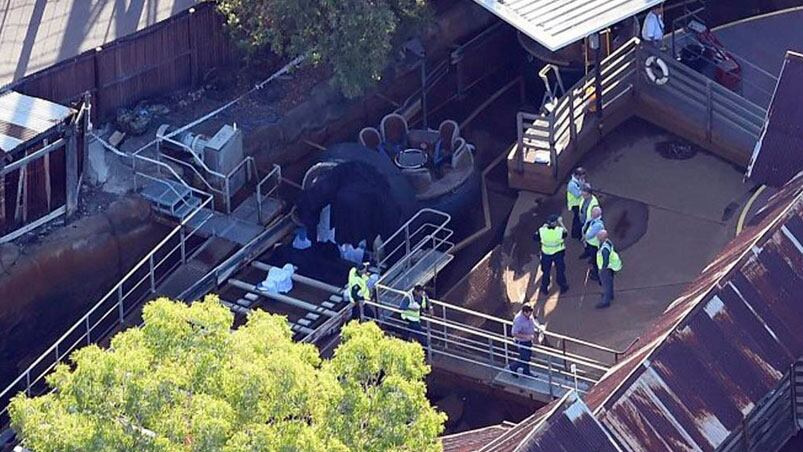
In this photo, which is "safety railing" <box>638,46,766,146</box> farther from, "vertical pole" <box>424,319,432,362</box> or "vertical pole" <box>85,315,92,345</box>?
"vertical pole" <box>85,315,92,345</box>

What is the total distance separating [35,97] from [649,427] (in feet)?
45.5

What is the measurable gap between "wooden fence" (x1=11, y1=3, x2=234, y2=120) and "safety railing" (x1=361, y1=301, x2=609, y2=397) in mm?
7129

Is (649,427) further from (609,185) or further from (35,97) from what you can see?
(35,97)

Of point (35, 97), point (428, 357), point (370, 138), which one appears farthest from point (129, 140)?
point (428, 357)

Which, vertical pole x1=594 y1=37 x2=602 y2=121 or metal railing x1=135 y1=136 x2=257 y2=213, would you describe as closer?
metal railing x1=135 y1=136 x2=257 y2=213

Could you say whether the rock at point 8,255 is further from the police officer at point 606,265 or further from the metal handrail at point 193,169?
the police officer at point 606,265

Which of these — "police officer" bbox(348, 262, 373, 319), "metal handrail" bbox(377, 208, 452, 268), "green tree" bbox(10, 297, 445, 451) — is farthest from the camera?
"metal handrail" bbox(377, 208, 452, 268)

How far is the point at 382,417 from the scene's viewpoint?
23344mm

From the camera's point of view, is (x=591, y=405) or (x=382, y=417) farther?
(x=591, y=405)

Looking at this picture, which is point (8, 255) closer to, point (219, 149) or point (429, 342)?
point (219, 149)

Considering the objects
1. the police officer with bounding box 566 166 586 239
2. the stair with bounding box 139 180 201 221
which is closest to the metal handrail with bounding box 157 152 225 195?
the stair with bounding box 139 180 201 221

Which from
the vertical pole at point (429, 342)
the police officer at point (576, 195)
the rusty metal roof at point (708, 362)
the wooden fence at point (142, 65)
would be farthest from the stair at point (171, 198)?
the rusty metal roof at point (708, 362)

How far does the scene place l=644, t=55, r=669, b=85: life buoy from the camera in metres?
37.3

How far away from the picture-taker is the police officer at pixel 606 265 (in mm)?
32031
